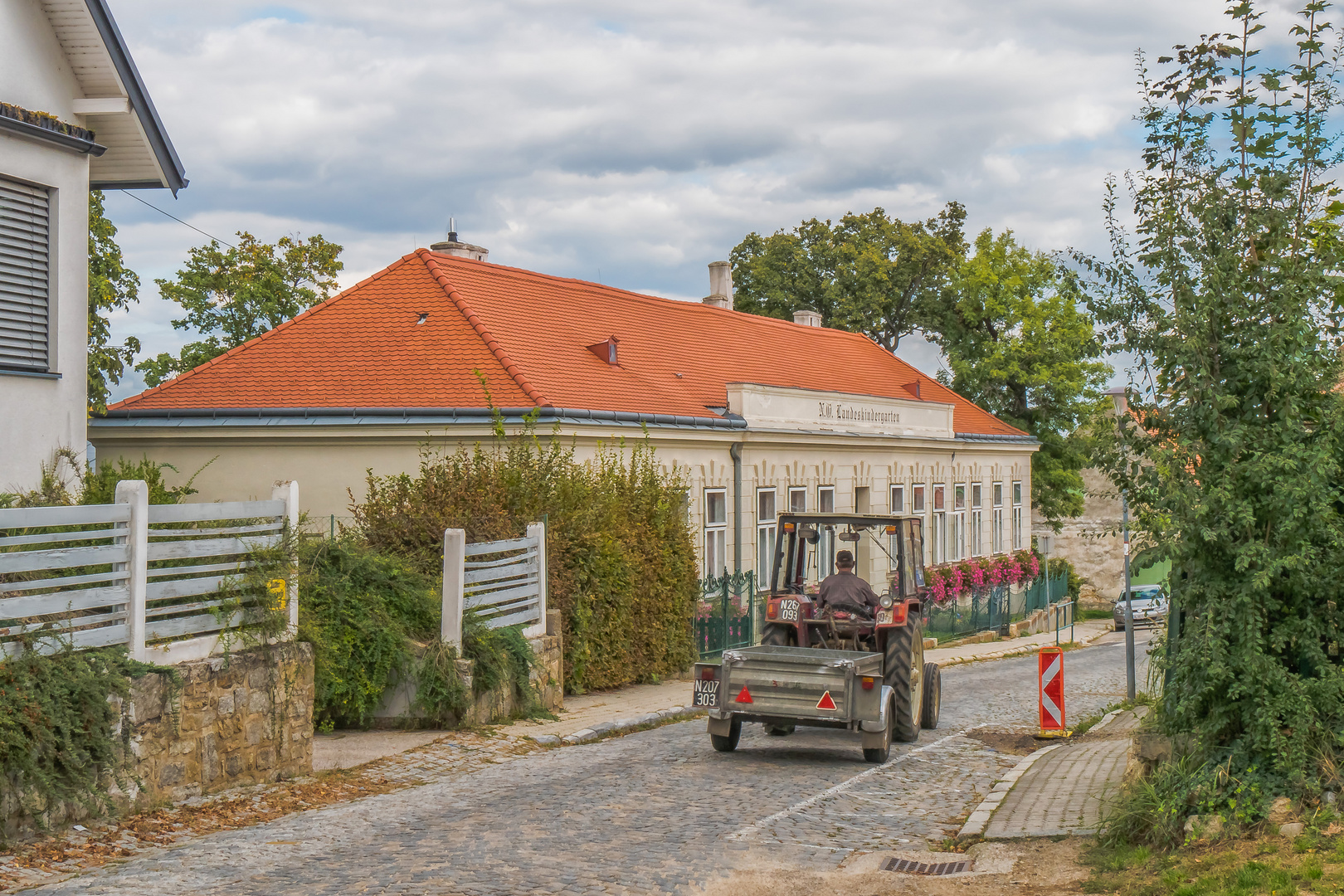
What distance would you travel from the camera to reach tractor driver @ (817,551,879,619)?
1353 cm

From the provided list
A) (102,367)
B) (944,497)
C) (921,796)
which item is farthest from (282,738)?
(944,497)

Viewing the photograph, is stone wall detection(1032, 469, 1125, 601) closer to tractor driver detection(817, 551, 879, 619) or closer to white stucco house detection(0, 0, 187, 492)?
tractor driver detection(817, 551, 879, 619)

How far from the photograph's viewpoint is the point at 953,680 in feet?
71.6

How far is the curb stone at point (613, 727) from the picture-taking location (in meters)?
13.2

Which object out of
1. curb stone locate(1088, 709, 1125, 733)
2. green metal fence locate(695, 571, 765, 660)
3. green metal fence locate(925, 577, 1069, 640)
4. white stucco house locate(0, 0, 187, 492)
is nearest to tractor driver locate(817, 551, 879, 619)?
curb stone locate(1088, 709, 1125, 733)

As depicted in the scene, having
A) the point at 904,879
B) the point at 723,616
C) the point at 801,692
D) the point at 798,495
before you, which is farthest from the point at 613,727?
the point at 798,495

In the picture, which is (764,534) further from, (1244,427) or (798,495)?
(1244,427)

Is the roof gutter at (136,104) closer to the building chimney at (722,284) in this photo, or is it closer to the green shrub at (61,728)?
the green shrub at (61,728)

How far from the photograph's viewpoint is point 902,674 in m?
12.9

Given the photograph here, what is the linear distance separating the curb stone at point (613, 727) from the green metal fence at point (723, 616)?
4.85 m

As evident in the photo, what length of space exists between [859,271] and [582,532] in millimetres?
35666

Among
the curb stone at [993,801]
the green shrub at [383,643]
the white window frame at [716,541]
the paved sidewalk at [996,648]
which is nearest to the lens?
the curb stone at [993,801]

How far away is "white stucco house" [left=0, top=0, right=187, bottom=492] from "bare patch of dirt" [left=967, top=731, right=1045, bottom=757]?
31.9 feet

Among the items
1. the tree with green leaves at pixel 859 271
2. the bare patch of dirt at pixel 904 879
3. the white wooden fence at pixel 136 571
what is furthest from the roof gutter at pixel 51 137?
the tree with green leaves at pixel 859 271
